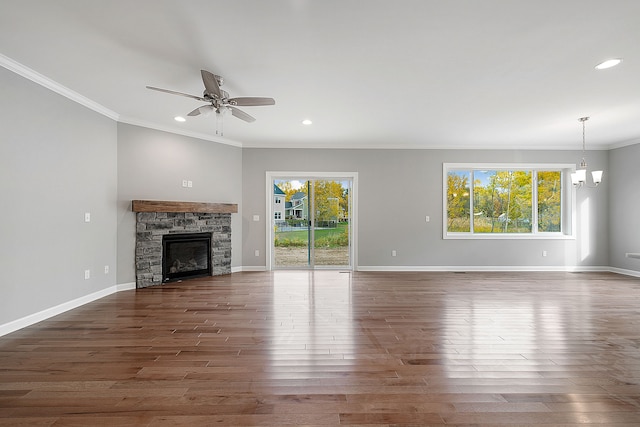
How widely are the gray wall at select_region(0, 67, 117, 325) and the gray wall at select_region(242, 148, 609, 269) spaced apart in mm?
3219

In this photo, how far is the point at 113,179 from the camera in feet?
15.3

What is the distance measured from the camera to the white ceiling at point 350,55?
7.34ft

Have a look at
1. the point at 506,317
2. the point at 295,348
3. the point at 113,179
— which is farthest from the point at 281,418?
the point at 113,179

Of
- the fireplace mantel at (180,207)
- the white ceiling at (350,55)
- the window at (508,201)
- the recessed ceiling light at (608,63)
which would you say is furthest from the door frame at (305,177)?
the recessed ceiling light at (608,63)

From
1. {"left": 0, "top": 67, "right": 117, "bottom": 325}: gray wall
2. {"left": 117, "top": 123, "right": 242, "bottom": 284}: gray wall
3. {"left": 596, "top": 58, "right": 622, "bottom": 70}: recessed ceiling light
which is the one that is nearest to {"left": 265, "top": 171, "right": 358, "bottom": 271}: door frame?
{"left": 117, "top": 123, "right": 242, "bottom": 284}: gray wall

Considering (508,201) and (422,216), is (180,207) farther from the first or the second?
(508,201)

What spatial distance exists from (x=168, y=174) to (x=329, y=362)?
451 centimetres

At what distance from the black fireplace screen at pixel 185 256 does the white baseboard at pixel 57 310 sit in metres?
0.68

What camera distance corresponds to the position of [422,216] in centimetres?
647

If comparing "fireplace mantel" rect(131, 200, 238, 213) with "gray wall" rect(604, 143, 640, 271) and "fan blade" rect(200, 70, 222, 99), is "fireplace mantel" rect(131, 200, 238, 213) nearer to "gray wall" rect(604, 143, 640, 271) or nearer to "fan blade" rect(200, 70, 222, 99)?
"fan blade" rect(200, 70, 222, 99)

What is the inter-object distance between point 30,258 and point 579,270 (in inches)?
375

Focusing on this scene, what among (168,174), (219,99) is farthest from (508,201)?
(168,174)

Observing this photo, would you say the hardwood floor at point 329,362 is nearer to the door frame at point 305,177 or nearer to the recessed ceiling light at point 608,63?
the door frame at point 305,177

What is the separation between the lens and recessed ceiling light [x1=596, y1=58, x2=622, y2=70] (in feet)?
9.55
